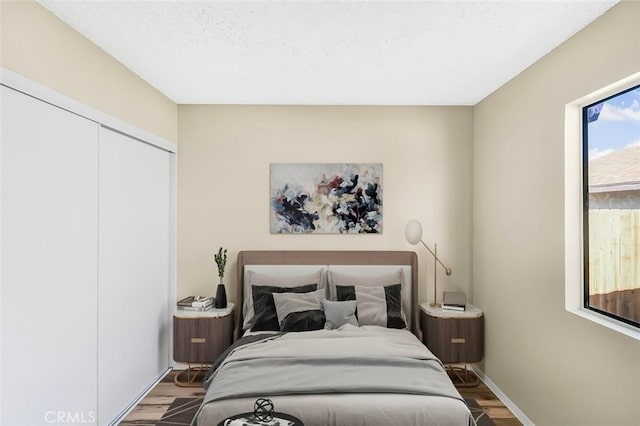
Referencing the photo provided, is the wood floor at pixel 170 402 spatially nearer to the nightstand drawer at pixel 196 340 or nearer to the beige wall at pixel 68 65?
the nightstand drawer at pixel 196 340

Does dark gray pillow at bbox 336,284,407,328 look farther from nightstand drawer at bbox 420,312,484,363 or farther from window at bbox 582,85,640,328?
window at bbox 582,85,640,328

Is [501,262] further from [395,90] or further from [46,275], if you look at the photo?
[46,275]

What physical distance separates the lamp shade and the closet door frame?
7.62 ft

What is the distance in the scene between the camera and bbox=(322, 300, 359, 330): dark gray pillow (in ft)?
12.8

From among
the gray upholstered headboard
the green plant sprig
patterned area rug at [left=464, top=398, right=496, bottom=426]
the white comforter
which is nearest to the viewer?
the white comforter

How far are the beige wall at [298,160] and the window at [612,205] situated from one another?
1815 mm

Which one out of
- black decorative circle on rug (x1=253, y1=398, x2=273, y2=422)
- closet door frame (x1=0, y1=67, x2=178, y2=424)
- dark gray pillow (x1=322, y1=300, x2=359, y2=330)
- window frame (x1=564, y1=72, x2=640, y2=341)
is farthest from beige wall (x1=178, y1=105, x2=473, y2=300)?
black decorative circle on rug (x1=253, y1=398, x2=273, y2=422)

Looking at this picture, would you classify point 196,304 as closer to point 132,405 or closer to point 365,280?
point 132,405

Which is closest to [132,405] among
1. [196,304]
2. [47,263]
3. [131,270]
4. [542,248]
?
[196,304]

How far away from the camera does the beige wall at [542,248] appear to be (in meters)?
2.38

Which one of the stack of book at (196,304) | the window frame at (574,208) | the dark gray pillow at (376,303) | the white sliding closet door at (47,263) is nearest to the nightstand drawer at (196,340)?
the stack of book at (196,304)

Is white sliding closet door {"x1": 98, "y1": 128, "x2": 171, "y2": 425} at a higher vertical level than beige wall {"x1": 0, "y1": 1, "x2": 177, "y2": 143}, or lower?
lower

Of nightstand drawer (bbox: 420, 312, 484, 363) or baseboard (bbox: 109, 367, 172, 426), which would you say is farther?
nightstand drawer (bbox: 420, 312, 484, 363)

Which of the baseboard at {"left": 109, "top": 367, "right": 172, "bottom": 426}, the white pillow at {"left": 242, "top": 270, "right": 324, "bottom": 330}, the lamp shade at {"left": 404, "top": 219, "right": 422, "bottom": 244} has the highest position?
the lamp shade at {"left": 404, "top": 219, "right": 422, "bottom": 244}
